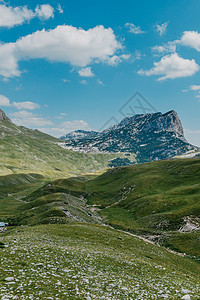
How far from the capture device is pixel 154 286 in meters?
16.3

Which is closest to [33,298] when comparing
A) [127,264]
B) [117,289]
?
[117,289]

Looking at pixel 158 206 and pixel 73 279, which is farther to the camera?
pixel 158 206

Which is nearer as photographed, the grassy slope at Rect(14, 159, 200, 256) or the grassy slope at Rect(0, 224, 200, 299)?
the grassy slope at Rect(0, 224, 200, 299)

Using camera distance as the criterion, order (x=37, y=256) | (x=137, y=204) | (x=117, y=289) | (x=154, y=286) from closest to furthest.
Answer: (x=117, y=289)
(x=154, y=286)
(x=37, y=256)
(x=137, y=204)

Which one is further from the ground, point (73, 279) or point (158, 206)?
point (158, 206)

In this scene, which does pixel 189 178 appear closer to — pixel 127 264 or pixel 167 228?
pixel 167 228

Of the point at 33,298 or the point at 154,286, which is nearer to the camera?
the point at 33,298

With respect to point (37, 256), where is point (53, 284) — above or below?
above

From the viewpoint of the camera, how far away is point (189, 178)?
118m

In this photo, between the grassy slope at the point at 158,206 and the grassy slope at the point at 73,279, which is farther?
the grassy slope at the point at 158,206

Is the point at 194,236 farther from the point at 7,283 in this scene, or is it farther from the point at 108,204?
the point at 108,204

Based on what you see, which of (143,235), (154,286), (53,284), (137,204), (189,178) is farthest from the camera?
(189,178)

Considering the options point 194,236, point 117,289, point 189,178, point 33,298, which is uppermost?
point 189,178

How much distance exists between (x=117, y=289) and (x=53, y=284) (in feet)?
16.2
